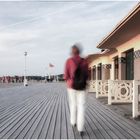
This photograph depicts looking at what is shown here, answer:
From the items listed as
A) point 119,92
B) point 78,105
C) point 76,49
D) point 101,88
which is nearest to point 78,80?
point 78,105

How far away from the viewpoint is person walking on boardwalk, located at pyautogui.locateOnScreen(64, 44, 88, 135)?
21.7 ft

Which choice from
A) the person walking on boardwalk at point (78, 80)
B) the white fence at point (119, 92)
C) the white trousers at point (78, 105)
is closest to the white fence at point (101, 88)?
the white fence at point (119, 92)

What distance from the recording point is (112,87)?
13016mm

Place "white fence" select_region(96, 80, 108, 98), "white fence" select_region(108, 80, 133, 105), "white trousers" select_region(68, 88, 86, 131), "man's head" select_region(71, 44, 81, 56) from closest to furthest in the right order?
"white trousers" select_region(68, 88, 86, 131), "man's head" select_region(71, 44, 81, 56), "white fence" select_region(108, 80, 133, 105), "white fence" select_region(96, 80, 108, 98)

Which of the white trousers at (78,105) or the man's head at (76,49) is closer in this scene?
the white trousers at (78,105)

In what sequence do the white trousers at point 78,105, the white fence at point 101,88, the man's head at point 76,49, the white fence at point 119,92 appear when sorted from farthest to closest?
the white fence at point 101,88
the white fence at point 119,92
the man's head at point 76,49
the white trousers at point 78,105

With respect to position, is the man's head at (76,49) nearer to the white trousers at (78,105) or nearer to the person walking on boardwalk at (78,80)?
the person walking on boardwalk at (78,80)

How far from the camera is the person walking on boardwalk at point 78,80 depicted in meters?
6.62

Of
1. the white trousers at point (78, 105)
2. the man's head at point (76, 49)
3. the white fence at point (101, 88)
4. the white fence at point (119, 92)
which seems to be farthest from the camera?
the white fence at point (101, 88)

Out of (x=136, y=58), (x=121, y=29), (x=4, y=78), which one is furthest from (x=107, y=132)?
(x=4, y=78)

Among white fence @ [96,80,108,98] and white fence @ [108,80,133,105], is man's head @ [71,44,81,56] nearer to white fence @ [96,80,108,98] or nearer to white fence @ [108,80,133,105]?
white fence @ [108,80,133,105]

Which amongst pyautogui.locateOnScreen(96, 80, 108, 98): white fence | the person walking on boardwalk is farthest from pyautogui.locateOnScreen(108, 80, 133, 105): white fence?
the person walking on boardwalk

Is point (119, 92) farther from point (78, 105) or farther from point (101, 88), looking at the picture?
point (78, 105)

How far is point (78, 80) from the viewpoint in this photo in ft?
21.9
